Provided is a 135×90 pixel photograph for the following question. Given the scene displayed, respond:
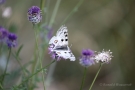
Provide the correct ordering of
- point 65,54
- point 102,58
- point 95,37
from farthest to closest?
1. point 95,37
2. point 102,58
3. point 65,54

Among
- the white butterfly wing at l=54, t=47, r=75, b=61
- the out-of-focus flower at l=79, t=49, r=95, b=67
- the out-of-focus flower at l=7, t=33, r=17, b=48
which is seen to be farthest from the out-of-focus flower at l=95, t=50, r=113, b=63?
the out-of-focus flower at l=7, t=33, r=17, b=48

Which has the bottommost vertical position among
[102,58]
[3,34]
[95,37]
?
[102,58]

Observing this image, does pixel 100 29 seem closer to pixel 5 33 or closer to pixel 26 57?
pixel 26 57

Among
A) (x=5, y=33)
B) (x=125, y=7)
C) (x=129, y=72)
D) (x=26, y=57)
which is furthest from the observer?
(x=26, y=57)

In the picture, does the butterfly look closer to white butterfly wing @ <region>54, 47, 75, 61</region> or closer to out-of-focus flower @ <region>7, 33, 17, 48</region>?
white butterfly wing @ <region>54, 47, 75, 61</region>

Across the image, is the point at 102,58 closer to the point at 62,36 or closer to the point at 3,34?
the point at 62,36

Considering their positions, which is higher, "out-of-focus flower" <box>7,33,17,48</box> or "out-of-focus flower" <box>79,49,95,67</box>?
"out-of-focus flower" <box>7,33,17,48</box>

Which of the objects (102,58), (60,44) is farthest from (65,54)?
(102,58)

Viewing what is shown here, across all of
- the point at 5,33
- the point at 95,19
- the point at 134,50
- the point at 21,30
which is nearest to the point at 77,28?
the point at 95,19
